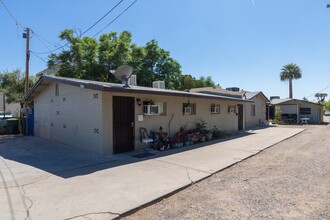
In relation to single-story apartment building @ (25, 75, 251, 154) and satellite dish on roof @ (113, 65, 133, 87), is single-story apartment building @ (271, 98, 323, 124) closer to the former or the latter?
single-story apartment building @ (25, 75, 251, 154)

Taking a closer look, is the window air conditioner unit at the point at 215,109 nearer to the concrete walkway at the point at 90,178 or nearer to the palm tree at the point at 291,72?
the concrete walkway at the point at 90,178

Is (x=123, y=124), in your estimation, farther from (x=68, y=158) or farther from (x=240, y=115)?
(x=240, y=115)

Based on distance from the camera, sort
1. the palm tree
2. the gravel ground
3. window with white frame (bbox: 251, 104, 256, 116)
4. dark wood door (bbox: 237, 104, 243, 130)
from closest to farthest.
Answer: the gravel ground → dark wood door (bbox: 237, 104, 243, 130) → window with white frame (bbox: 251, 104, 256, 116) → the palm tree

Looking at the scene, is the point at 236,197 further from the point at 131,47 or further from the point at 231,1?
the point at 131,47

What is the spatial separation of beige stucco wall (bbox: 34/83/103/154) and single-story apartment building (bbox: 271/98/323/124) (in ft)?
81.0

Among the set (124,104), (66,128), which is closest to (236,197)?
(124,104)

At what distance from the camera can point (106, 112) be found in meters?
8.04

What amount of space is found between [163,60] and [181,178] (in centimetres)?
2251

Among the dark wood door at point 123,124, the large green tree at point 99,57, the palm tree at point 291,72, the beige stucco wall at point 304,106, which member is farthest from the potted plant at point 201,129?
the palm tree at point 291,72

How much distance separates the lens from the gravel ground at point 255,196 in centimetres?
381

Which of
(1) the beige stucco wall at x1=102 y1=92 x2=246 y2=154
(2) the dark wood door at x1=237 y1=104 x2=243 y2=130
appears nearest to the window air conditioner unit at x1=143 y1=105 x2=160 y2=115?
(1) the beige stucco wall at x1=102 y1=92 x2=246 y2=154

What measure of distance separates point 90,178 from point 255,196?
140 inches

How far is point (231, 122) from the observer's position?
16312 mm

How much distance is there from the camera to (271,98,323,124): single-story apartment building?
27406 mm
